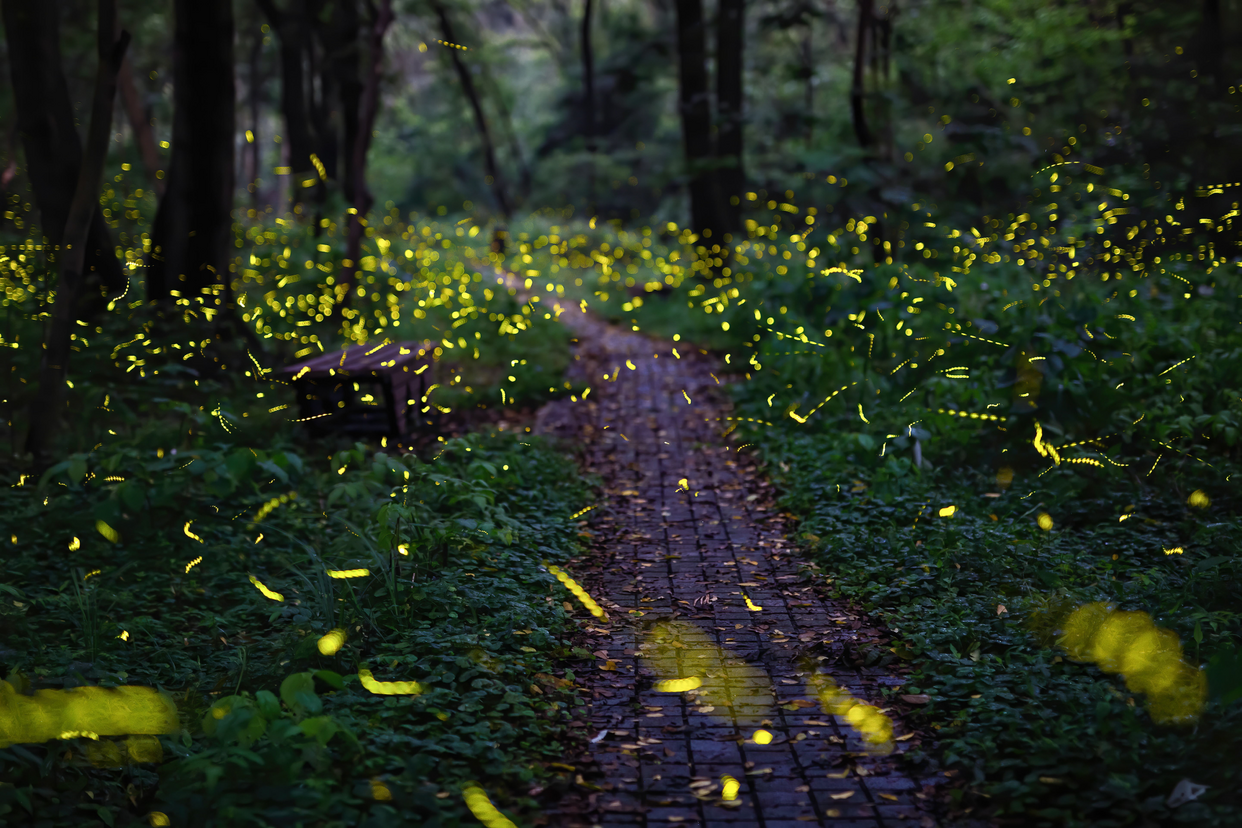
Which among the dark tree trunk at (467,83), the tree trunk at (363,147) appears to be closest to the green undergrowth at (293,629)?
the tree trunk at (363,147)

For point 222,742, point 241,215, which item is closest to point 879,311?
point 222,742

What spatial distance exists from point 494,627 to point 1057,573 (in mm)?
3261

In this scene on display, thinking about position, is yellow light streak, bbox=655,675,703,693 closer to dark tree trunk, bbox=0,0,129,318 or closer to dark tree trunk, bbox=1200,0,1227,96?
dark tree trunk, bbox=0,0,129,318

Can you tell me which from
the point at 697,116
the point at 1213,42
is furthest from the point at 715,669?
the point at 697,116

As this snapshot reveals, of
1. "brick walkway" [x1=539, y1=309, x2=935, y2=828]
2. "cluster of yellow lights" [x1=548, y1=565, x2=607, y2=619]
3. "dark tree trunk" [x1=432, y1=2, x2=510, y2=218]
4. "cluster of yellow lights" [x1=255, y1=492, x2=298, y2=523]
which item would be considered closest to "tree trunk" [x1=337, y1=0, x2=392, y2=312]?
"brick walkway" [x1=539, y1=309, x2=935, y2=828]

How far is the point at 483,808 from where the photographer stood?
11.6 feet

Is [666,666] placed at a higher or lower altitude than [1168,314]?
lower

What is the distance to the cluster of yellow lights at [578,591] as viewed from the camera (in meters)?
5.62

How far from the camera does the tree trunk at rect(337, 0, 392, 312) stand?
13148 mm

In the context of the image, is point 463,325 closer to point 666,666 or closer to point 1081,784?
point 666,666

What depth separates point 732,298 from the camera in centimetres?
1464

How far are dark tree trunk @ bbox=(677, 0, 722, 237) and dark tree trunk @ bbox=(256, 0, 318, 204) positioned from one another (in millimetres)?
6883

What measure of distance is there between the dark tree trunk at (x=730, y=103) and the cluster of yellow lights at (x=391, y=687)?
13.0 meters

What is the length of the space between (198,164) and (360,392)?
3426mm
